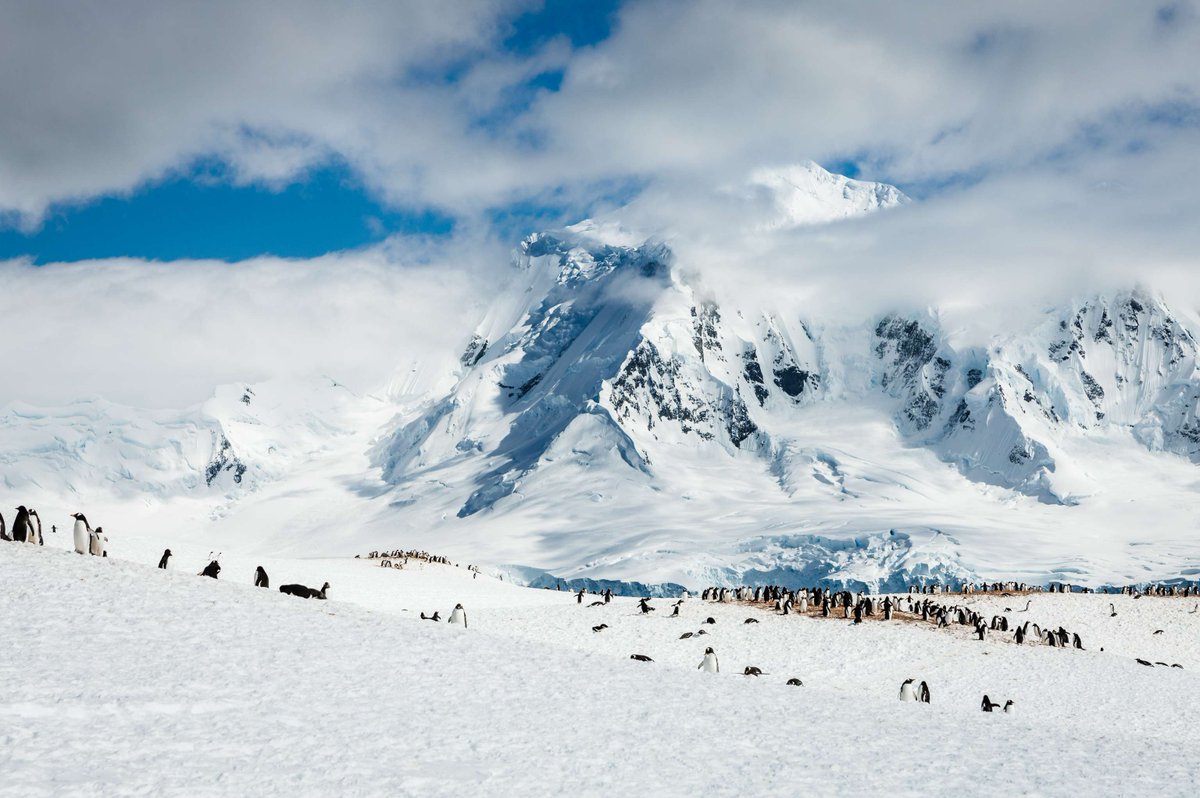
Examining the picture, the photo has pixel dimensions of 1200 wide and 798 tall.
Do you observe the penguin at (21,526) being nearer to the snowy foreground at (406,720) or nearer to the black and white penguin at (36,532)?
the black and white penguin at (36,532)

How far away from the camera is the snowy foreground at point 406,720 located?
42.4ft

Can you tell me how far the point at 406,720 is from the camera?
15.4 meters

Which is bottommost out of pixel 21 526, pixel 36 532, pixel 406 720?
pixel 406 720

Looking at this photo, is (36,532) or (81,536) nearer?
(81,536)

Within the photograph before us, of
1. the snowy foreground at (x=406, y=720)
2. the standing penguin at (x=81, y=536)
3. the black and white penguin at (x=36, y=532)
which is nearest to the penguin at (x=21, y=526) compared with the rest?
the black and white penguin at (x=36, y=532)

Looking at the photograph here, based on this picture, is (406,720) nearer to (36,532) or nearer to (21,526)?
(21,526)

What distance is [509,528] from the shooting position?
551ft

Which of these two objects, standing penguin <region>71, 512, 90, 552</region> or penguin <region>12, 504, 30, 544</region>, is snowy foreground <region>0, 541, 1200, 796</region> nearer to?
standing penguin <region>71, 512, 90, 552</region>

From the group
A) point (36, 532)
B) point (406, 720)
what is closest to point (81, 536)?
point (36, 532)

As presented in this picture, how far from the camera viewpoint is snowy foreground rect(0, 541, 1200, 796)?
1293 centimetres

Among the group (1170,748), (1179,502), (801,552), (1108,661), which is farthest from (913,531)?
(1170,748)

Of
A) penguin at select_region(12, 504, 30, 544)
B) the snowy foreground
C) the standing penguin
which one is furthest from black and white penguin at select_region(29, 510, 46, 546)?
the snowy foreground

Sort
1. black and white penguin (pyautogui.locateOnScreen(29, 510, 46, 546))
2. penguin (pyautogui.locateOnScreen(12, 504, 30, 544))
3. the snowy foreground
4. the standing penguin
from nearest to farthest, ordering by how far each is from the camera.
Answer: the snowy foreground < penguin (pyautogui.locateOnScreen(12, 504, 30, 544)) < the standing penguin < black and white penguin (pyautogui.locateOnScreen(29, 510, 46, 546))

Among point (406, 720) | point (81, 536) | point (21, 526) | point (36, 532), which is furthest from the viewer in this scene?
point (36, 532)
